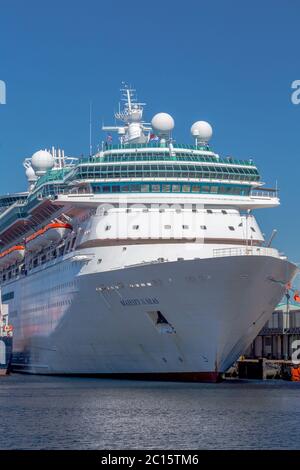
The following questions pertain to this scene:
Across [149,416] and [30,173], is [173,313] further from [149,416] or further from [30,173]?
[30,173]

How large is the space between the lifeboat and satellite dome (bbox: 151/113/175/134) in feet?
63.3

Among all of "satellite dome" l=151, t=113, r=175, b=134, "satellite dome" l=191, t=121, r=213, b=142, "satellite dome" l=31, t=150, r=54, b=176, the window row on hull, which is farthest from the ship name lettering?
"satellite dome" l=31, t=150, r=54, b=176

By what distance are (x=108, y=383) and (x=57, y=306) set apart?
32.9 ft

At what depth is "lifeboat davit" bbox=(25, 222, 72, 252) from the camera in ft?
Result: 224

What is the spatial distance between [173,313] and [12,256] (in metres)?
33.4

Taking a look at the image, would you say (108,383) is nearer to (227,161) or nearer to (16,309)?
(227,161)

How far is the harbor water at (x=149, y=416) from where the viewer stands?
3606 cm

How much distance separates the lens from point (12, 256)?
86250mm

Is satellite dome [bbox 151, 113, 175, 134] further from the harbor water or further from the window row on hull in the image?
the harbor water

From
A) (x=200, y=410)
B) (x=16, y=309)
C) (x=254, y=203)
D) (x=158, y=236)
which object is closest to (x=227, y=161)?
(x=254, y=203)

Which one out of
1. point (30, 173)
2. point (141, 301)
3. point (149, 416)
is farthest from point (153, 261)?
point (30, 173)

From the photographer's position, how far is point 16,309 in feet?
286

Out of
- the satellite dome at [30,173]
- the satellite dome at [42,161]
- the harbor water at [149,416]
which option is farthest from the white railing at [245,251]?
the satellite dome at [30,173]

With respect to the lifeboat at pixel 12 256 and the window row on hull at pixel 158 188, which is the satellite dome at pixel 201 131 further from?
the lifeboat at pixel 12 256
